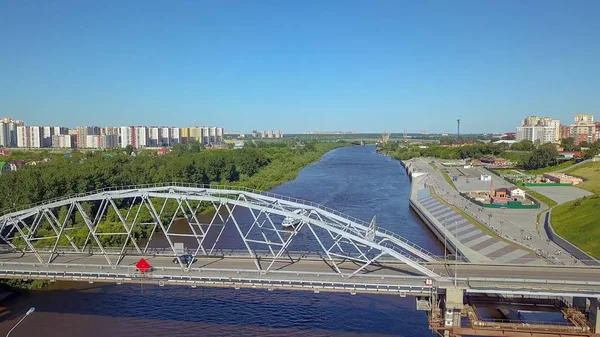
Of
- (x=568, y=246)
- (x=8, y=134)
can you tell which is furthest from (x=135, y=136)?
(x=568, y=246)

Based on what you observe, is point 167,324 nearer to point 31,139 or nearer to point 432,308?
point 432,308

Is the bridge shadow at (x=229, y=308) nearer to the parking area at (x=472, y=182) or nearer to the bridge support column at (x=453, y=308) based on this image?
the bridge support column at (x=453, y=308)

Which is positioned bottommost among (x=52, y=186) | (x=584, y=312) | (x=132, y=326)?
(x=132, y=326)

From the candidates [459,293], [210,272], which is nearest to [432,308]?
[459,293]

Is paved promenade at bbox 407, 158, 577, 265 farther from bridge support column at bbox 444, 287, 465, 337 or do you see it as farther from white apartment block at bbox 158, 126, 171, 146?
Answer: white apartment block at bbox 158, 126, 171, 146

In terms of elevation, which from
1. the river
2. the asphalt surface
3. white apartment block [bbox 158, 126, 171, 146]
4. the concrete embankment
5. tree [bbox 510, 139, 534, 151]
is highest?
white apartment block [bbox 158, 126, 171, 146]

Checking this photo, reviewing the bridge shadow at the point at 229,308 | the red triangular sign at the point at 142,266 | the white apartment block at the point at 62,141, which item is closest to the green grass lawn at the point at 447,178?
the bridge shadow at the point at 229,308

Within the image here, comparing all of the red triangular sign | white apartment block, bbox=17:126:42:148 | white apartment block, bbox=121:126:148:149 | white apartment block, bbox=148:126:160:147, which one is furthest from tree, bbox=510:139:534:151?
white apartment block, bbox=17:126:42:148
